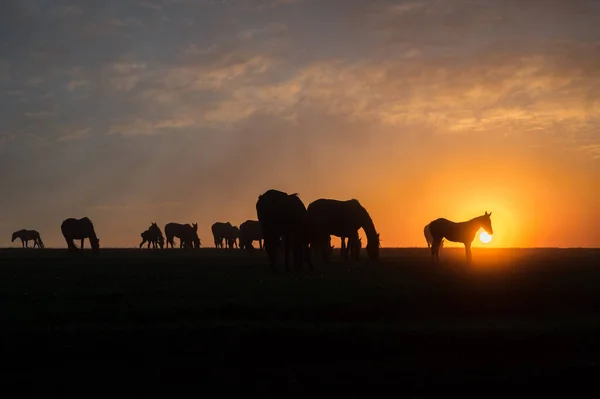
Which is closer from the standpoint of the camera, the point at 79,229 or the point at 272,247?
the point at 272,247

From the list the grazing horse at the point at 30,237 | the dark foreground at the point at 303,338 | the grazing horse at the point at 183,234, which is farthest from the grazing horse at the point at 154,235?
the dark foreground at the point at 303,338

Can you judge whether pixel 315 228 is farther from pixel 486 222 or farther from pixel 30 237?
pixel 30 237

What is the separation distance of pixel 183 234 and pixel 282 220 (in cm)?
7701

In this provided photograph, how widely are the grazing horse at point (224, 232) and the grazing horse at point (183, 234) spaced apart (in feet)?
28.1

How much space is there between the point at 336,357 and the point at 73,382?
5.35m

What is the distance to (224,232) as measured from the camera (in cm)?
12169

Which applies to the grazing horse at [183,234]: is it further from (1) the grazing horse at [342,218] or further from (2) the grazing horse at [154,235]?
(1) the grazing horse at [342,218]

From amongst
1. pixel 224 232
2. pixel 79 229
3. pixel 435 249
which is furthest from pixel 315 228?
pixel 224 232

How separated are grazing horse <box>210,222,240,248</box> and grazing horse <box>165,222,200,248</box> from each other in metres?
8.57

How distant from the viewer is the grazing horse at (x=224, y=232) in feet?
397

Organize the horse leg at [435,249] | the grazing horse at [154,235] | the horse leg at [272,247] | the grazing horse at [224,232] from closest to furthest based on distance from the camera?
the horse leg at [272,247], the horse leg at [435,249], the grazing horse at [154,235], the grazing horse at [224,232]

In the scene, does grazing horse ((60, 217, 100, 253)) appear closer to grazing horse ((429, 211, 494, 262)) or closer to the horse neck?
grazing horse ((429, 211, 494, 262))


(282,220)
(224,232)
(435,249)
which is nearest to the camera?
(282,220)

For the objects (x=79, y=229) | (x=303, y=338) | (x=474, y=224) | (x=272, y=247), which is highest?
(x=79, y=229)
